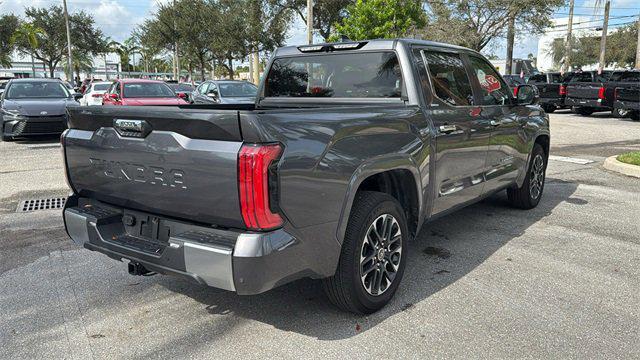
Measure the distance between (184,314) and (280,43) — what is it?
30.4 m

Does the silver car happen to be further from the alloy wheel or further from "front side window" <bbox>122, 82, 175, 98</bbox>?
the alloy wheel

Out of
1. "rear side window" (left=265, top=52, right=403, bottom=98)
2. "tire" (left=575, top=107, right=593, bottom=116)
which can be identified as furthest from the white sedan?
"tire" (left=575, top=107, right=593, bottom=116)

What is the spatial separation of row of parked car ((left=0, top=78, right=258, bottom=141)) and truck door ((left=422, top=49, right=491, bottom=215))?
260 inches

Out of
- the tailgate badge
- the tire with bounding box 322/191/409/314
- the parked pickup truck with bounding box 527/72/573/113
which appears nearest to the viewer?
the tailgate badge

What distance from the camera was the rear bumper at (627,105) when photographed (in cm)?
1839

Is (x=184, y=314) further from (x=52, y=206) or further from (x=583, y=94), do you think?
(x=583, y=94)

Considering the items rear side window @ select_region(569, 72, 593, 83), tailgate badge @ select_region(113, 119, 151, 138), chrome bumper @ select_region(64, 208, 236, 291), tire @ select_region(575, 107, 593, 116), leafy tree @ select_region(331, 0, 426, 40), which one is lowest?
chrome bumper @ select_region(64, 208, 236, 291)

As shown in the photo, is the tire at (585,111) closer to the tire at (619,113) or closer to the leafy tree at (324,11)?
the tire at (619,113)

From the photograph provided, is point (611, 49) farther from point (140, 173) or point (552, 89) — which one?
point (140, 173)

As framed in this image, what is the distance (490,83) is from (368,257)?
2761mm

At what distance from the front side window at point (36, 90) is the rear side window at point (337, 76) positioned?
34.4 ft

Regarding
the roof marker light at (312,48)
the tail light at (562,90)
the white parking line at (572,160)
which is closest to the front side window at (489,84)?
the roof marker light at (312,48)

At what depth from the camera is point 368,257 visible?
11.1 ft

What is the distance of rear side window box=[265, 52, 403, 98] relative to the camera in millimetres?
4191
